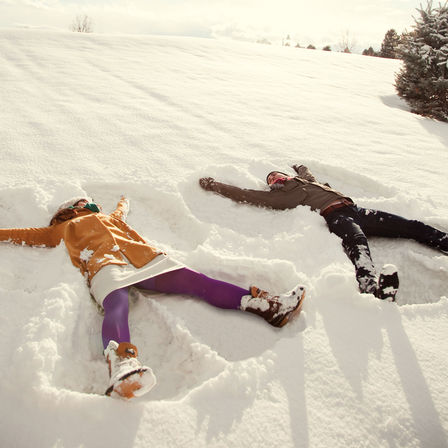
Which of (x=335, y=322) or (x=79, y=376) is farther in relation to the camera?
(x=335, y=322)

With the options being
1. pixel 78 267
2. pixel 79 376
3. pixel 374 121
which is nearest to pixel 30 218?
pixel 78 267

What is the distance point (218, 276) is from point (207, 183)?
3.76 feet

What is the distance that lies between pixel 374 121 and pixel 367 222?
3051mm

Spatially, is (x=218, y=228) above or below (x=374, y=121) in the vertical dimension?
below

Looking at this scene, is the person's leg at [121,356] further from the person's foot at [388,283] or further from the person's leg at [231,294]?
the person's foot at [388,283]

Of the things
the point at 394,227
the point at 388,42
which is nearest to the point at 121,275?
the point at 394,227

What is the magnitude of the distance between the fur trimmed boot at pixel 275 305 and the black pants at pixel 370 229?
71 centimetres

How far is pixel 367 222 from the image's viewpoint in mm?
2719

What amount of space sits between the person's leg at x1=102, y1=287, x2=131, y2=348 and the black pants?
1.54 meters

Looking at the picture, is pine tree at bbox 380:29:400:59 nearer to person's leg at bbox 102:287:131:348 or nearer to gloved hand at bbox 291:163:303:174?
gloved hand at bbox 291:163:303:174

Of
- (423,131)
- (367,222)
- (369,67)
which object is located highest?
(369,67)

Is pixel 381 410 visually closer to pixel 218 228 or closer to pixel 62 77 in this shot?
pixel 218 228

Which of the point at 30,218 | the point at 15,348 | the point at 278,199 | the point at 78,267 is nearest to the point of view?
the point at 15,348

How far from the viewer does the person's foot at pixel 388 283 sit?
6.47 ft
